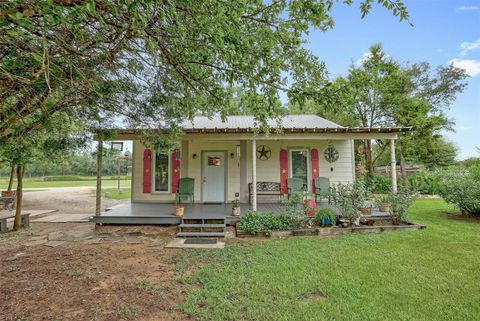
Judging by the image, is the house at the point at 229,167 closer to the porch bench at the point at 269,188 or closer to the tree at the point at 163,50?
the porch bench at the point at 269,188

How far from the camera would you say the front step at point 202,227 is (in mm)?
5736

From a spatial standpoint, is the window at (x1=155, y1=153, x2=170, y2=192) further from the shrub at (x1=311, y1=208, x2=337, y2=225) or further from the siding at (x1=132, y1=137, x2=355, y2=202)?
the shrub at (x1=311, y1=208, x2=337, y2=225)

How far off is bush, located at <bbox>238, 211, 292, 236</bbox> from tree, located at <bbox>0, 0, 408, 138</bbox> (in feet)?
10.3

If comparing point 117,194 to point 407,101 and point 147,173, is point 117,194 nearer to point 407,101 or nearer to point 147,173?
point 147,173

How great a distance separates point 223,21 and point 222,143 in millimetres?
6778

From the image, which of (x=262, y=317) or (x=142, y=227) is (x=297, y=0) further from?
(x=142, y=227)

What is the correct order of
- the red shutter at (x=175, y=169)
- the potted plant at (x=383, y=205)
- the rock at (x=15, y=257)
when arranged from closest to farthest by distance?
the rock at (x=15, y=257)
the potted plant at (x=383, y=205)
the red shutter at (x=175, y=169)

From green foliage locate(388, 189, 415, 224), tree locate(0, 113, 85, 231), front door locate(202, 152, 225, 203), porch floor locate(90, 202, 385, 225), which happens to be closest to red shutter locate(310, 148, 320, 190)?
porch floor locate(90, 202, 385, 225)

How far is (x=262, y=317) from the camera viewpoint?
246 centimetres

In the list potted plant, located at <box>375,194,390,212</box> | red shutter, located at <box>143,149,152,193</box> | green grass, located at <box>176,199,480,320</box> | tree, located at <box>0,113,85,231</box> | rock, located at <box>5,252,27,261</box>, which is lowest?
rock, located at <box>5,252,27,261</box>

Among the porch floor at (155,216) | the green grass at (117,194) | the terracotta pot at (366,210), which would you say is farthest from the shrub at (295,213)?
the green grass at (117,194)

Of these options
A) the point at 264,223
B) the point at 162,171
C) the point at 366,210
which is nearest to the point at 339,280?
the point at 264,223

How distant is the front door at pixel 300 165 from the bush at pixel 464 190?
4.34m

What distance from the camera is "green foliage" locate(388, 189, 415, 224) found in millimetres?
6173
